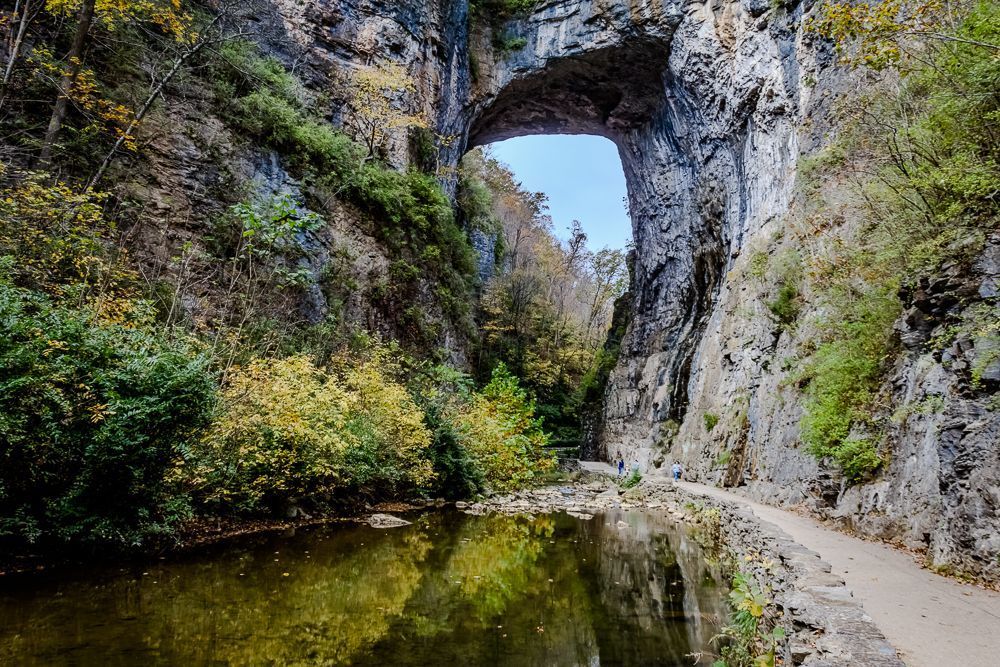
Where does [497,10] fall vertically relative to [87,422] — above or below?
above

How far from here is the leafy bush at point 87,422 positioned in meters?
5.36

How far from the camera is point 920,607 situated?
13.4ft

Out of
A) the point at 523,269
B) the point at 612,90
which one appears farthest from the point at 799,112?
the point at 523,269

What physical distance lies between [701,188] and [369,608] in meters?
→ 24.2

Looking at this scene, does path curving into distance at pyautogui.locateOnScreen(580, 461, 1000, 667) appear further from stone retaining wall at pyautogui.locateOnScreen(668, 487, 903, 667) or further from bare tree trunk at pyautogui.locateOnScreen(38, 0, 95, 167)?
bare tree trunk at pyautogui.locateOnScreen(38, 0, 95, 167)

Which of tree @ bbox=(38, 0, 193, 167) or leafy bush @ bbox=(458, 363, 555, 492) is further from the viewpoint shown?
leafy bush @ bbox=(458, 363, 555, 492)

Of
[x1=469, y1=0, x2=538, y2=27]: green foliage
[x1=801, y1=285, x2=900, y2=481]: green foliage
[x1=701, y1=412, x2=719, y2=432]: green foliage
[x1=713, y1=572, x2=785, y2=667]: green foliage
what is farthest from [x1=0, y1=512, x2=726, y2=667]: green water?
[x1=469, y1=0, x2=538, y2=27]: green foliage

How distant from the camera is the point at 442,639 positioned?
16.2 ft

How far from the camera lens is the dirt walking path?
323 centimetres

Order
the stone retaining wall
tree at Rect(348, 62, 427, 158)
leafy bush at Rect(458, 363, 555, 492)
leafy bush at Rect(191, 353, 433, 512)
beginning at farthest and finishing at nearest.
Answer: tree at Rect(348, 62, 427, 158) → leafy bush at Rect(458, 363, 555, 492) → leafy bush at Rect(191, 353, 433, 512) → the stone retaining wall

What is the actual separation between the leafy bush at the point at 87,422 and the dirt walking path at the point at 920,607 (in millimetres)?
7592

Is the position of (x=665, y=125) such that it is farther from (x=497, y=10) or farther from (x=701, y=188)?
(x=497, y=10)

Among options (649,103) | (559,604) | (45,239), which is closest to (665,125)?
(649,103)

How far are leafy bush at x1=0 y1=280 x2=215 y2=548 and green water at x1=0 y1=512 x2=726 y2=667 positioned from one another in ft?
2.17
